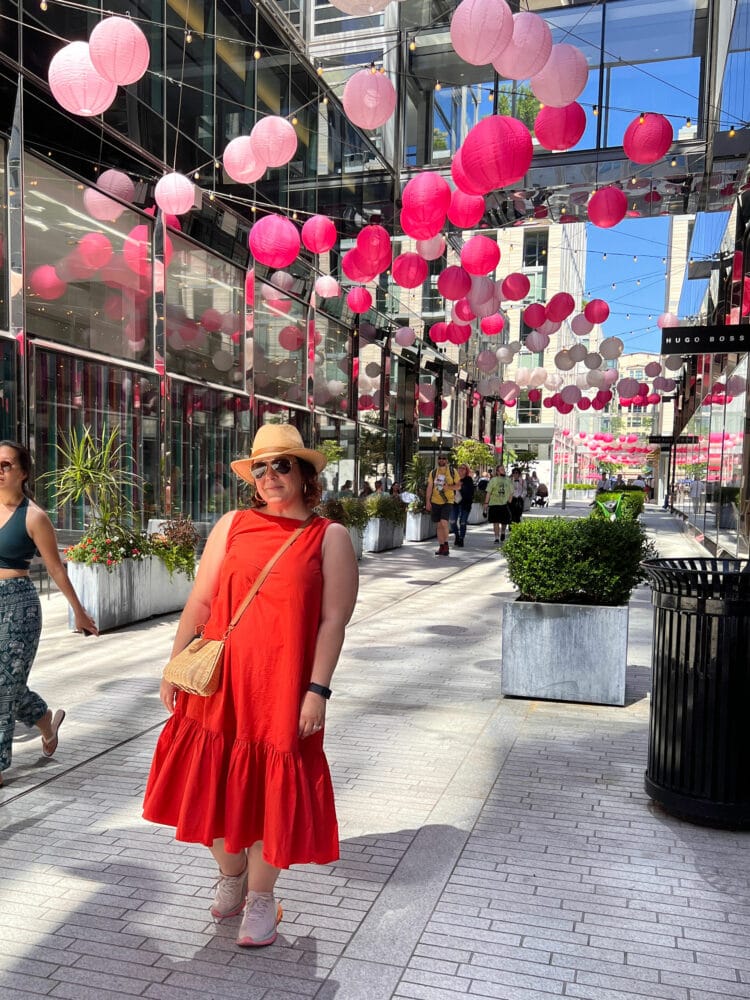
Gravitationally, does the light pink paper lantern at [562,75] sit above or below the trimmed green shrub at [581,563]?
above

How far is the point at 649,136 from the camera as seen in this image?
31.3ft

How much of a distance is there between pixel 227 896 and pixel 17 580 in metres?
2.04

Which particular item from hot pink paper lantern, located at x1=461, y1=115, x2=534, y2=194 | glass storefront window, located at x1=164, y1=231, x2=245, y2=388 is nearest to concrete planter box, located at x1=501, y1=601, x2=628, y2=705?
hot pink paper lantern, located at x1=461, y1=115, x2=534, y2=194

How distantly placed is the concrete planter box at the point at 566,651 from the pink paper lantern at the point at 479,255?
706cm

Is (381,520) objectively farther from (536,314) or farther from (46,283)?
(46,283)

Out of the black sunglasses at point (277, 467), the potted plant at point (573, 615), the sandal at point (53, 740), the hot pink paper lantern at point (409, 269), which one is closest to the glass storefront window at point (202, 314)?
the hot pink paper lantern at point (409, 269)

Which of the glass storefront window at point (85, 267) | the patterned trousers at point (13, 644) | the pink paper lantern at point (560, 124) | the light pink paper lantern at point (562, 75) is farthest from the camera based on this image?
the glass storefront window at point (85, 267)

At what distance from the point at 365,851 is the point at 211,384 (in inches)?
509

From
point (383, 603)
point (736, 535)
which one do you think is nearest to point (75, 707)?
point (383, 603)

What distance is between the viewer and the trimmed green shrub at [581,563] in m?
6.21

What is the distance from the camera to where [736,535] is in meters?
13.1

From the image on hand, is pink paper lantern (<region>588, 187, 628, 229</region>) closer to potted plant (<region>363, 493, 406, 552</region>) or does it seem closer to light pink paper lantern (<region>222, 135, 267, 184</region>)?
light pink paper lantern (<region>222, 135, 267, 184</region>)

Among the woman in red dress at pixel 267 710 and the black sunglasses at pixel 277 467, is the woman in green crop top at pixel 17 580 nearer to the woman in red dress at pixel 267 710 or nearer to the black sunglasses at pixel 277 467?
the woman in red dress at pixel 267 710

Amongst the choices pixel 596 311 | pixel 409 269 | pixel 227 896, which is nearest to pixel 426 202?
pixel 409 269
